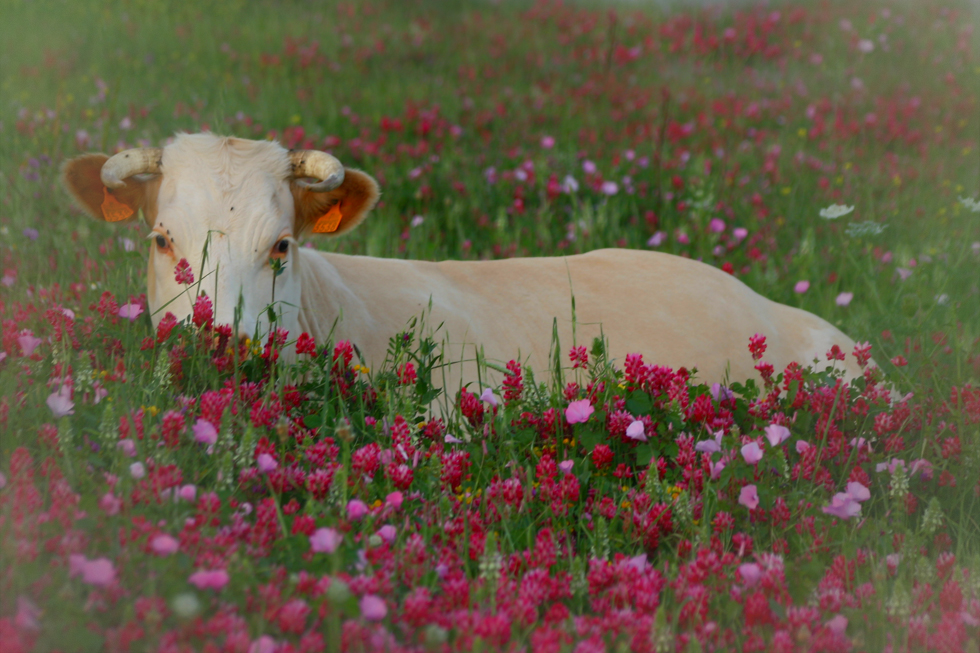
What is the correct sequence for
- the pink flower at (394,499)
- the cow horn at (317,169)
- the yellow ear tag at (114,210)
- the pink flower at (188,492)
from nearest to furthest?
the pink flower at (188,492) → the pink flower at (394,499) → the cow horn at (317,169) → the yellow ear tag at (114,210)

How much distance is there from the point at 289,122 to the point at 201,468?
7.36 meters

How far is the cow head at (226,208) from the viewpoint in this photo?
3365mm

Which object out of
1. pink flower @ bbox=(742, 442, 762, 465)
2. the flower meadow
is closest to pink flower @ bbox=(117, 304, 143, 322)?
A: the flower meadow

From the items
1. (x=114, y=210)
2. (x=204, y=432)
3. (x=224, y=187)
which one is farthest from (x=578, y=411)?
(x=114, y=210)

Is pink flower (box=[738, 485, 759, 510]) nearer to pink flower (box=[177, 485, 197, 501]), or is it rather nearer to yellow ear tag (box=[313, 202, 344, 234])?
pink flower (box=[177, 485, 197, 501])

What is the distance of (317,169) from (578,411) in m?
1.74

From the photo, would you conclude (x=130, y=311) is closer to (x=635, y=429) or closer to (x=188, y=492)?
(x=188, y=492)

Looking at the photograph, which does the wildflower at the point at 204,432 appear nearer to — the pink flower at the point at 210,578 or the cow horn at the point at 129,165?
the pink flower at the point at 210,578

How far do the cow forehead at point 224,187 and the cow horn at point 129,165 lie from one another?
0.17ft

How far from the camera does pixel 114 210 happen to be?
3.82m

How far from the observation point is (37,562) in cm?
175

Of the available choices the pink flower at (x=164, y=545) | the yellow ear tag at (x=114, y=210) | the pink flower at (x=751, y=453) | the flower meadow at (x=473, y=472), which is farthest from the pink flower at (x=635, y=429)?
the yellow ear tag at (x=114, y=210)

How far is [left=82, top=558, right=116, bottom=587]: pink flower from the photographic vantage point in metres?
1.67

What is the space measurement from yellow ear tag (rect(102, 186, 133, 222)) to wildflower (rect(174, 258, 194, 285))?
91 centimetres
